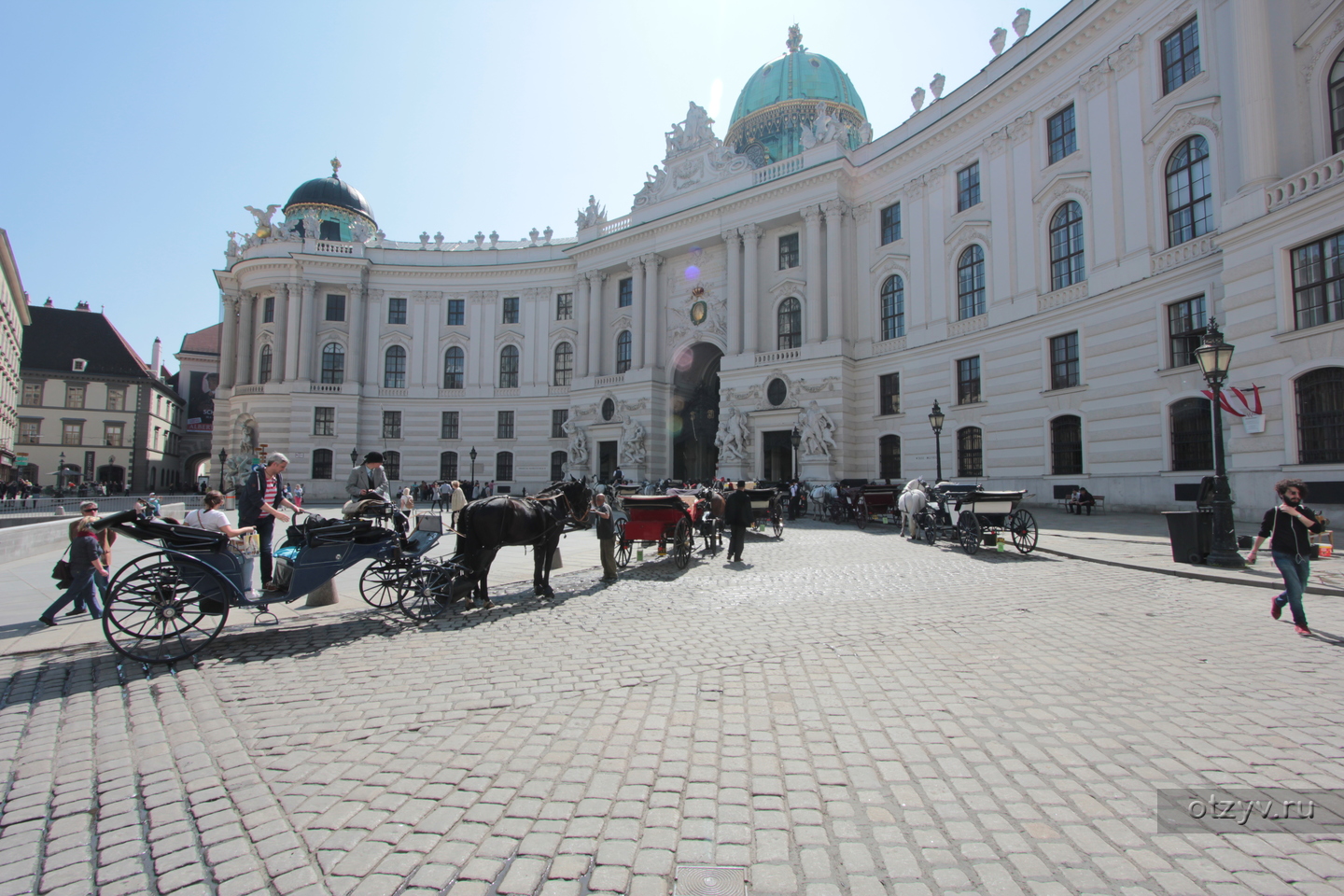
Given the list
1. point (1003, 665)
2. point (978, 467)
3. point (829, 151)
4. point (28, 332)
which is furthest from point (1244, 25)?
point (28, 332)

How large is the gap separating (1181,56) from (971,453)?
14903mm

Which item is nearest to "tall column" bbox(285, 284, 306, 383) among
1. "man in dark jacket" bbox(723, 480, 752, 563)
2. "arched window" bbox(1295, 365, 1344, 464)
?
"man in dark jacket" bbox(723, 480, 752, 563)

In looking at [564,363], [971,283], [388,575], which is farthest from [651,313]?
[388,575]

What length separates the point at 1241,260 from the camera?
53.1 feet

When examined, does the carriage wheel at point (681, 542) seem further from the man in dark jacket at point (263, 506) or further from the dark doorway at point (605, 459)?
the dark doorway at point (605, 459)

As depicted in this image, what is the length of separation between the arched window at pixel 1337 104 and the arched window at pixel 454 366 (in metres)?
44.9

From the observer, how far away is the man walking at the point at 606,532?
34.2 feet

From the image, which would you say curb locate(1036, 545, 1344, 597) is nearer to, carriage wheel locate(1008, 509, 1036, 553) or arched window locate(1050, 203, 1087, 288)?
carriage wheel locate(1008, 509, 1036, 553)

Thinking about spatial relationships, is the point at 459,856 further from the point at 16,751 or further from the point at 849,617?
the point at 849,617

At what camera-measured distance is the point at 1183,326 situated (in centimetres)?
1930

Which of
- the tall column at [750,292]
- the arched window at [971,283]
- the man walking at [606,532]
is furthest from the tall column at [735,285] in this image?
the man walking at [606,532]

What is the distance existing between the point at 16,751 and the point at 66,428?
227ft

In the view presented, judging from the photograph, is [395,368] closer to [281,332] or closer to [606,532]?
[281,332]

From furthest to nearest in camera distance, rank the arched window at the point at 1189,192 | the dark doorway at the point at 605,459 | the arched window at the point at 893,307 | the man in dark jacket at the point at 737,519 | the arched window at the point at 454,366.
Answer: the arched window at the point at 454,366, the dark doorway at the point at 605,459, the arched window at the point at 893,307, the arched window at the point at 1189,192, the man in dark jacket at the point at 737,519
